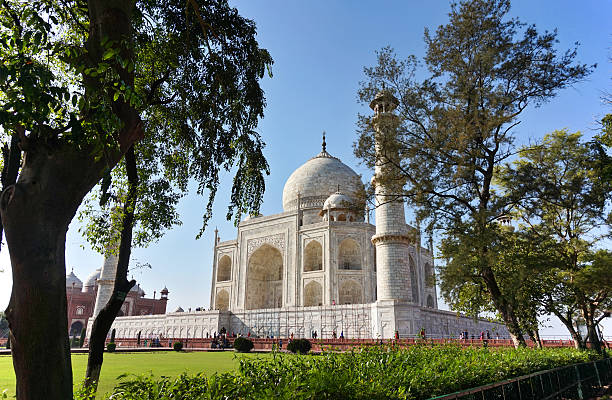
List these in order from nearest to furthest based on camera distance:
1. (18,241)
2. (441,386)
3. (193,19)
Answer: (18,241) < (441,386) < (193,19)

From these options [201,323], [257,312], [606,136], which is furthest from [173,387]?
[201,323]

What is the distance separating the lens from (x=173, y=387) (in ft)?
9.04

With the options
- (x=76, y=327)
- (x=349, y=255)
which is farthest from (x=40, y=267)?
(x=76, y=327)

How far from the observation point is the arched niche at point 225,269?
110ft

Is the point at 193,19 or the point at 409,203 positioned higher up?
the point at 193,19

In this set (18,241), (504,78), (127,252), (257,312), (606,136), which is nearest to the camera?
(18,241)

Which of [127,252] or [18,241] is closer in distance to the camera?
[18,241]

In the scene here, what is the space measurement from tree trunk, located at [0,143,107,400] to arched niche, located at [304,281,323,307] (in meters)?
25.5

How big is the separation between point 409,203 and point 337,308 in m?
12.3

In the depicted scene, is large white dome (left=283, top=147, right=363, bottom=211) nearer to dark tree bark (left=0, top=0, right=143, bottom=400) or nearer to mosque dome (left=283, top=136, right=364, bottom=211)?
mosque dome (left=283, top=136, right=364, bottom=211)

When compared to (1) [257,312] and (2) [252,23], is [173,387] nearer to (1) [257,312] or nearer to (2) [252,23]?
(2) [252,23]

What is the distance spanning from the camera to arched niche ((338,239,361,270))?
2870cm

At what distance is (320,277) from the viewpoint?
26.9m

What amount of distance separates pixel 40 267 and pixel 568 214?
1525 cm
